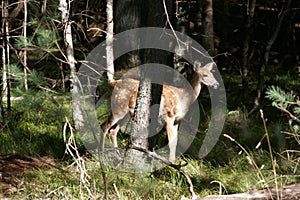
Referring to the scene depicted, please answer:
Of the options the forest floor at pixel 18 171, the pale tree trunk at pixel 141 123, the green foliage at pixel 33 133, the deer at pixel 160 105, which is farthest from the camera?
the deer at pixel 160 105

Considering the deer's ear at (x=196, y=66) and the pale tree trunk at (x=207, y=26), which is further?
the pale tree trunk at (x=207, y=26)

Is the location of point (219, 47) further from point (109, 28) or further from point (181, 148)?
point (181, 148)

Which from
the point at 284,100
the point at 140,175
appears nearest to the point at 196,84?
the point at 140,175

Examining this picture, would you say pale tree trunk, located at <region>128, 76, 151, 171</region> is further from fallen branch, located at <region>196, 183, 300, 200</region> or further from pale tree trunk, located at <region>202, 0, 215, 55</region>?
pale tree trunk, located at <region>202, 0, 215, 55</region>

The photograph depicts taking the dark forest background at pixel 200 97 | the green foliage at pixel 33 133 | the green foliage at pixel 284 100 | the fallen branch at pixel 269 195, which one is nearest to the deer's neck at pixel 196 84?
the dark forest background at pixel 200 97

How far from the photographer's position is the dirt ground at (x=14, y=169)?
607 cm

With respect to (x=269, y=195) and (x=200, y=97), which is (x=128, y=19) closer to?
(x=200, y=97)

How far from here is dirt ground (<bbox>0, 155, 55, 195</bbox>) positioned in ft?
19.9

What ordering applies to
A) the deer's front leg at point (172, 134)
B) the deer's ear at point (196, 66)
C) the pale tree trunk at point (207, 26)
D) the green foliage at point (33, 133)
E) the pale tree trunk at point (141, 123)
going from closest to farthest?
the pale tree trunk at point (141, 123) < the deer's front leg at point (172, 134) < the green foliage at point (33, 133) < the deer's ear at point (196, 66) < the pale tree trunk at point (207, 26)

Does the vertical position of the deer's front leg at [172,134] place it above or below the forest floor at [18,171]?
above

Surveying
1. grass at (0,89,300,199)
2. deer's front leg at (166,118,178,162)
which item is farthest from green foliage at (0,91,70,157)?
deer's front leg at (166,118,178,162)

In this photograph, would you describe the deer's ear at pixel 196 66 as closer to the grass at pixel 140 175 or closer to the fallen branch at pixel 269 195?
the grass at pixel 140 175

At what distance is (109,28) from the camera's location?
8.95 meters

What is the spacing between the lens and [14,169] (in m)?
6.73
